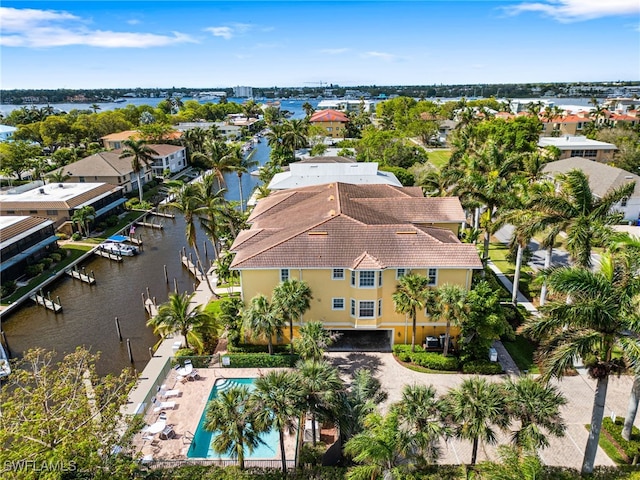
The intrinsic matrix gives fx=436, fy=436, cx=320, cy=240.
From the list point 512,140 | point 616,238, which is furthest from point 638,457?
point 512,140

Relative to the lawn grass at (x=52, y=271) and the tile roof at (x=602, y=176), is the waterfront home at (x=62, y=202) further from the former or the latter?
the tile roof at (x=602, y=176)

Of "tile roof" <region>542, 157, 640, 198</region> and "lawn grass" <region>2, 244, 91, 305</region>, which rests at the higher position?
"tile roof" <region>542, 157, 640, 198</region>

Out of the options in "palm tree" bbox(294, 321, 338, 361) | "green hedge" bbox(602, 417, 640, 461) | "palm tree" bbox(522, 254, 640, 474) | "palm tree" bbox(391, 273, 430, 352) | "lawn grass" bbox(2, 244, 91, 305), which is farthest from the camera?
"lawn grass" bbox(2, 244, 91, 305)

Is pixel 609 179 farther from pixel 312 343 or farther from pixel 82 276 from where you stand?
pixel 82 276

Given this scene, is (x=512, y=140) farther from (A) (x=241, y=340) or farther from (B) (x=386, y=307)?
(A) (x=241, y=340)

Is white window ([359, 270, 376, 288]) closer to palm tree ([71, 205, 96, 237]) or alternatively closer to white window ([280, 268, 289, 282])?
white window ([280, 268, 289, 282])

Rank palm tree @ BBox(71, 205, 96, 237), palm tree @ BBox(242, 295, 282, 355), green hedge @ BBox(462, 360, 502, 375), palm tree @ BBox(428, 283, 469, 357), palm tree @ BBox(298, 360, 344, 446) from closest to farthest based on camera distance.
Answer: palm tree @ BBox(298, 360, 344, 446)
palm tree @ BBox(428, 283, 469, 357)
palm tree @ BBox(242, 295, 282, 355)
green hedge @ BBox(462, 360, 502, 375)
palm tree @ BBox(71, 205, 96, 237)

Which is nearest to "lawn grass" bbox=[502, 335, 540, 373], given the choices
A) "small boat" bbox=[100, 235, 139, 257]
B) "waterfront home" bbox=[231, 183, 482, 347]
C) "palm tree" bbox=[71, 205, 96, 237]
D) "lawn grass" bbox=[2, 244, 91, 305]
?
"waterfront home" bbox=[231, 183, 482, 347]
